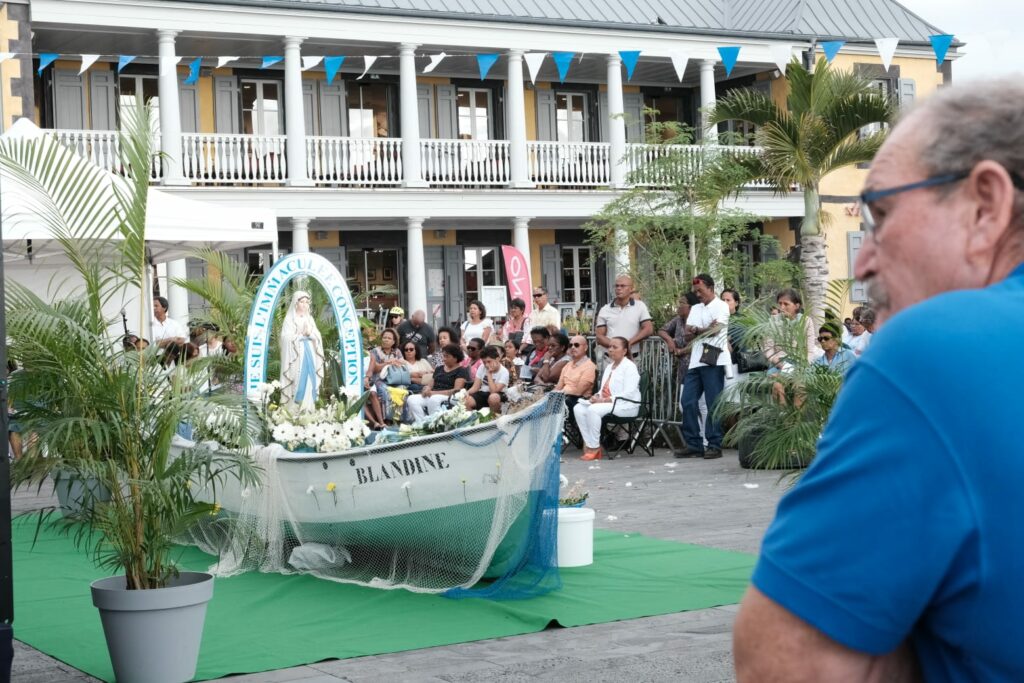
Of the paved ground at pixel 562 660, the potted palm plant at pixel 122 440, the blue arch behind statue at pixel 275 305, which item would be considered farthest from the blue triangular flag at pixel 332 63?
the potted palm plant at pixel 122 440

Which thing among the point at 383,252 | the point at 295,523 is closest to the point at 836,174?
the point at 383,252

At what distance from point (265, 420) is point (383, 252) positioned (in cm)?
1800

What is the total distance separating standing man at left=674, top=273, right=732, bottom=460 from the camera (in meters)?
13.6

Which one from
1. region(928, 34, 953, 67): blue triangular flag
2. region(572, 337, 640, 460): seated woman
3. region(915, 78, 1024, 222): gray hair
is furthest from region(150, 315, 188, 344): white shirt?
region(928, 34, 953, 67): blue triangular flag

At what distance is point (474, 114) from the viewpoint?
27953 mm

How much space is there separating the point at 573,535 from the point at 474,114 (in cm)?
2064

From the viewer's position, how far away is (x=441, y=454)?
7707mm

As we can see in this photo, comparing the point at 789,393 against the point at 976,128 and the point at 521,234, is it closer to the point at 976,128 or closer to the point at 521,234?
the point at 976,128

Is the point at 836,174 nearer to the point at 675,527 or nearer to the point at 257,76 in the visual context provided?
the point at 257,76

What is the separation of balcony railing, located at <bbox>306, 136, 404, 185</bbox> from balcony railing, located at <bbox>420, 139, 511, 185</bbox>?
1.81 feet

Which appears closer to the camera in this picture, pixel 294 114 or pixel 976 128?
pixel 976 128

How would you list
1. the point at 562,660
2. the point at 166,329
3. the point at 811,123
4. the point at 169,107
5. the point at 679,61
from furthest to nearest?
1. the point at 679,61
2. the point at 169,107
3. the point at 166,329
4. the point at 811,123
5. the point at 562,660

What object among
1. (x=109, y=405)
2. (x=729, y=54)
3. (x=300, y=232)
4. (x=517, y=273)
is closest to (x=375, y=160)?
(x=300, y=232)

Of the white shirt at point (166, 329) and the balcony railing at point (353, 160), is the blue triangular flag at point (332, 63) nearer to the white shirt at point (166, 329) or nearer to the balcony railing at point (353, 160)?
the balcony railing at point (353, 160)
